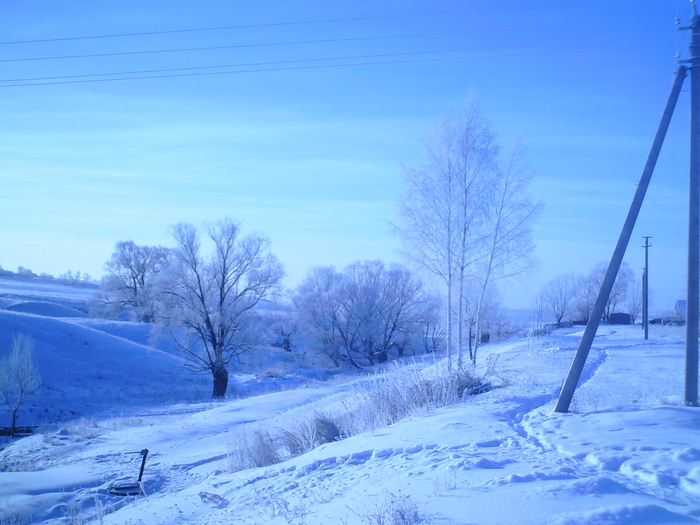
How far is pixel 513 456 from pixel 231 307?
1140 inches

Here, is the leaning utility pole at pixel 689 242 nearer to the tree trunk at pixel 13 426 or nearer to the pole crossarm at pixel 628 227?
the pole crossarm at pixel 628 227

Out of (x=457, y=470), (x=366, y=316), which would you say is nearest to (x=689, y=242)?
(x=457, y=470)

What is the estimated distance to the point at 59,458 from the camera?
1503cm

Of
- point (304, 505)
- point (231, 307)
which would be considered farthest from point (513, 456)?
point (231, 307)

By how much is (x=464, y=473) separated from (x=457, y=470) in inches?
5.6

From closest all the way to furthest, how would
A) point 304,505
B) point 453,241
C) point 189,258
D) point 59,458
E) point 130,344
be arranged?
point 304,505 < point 59,458 < point 453,241 < point 189,258 < point 130,344

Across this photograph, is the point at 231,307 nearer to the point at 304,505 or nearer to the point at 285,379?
the point at 285,379

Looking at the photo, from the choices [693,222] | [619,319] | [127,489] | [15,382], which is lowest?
[127,489]

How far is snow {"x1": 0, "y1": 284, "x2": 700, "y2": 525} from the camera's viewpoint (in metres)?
4.78

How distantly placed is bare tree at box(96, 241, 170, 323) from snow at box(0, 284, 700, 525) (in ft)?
150

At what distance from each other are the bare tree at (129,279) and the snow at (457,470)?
45.7 meters

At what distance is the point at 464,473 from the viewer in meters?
5.80

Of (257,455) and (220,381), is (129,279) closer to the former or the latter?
(220,381)

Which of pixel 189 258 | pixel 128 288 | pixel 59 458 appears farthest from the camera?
pixel 128 288
